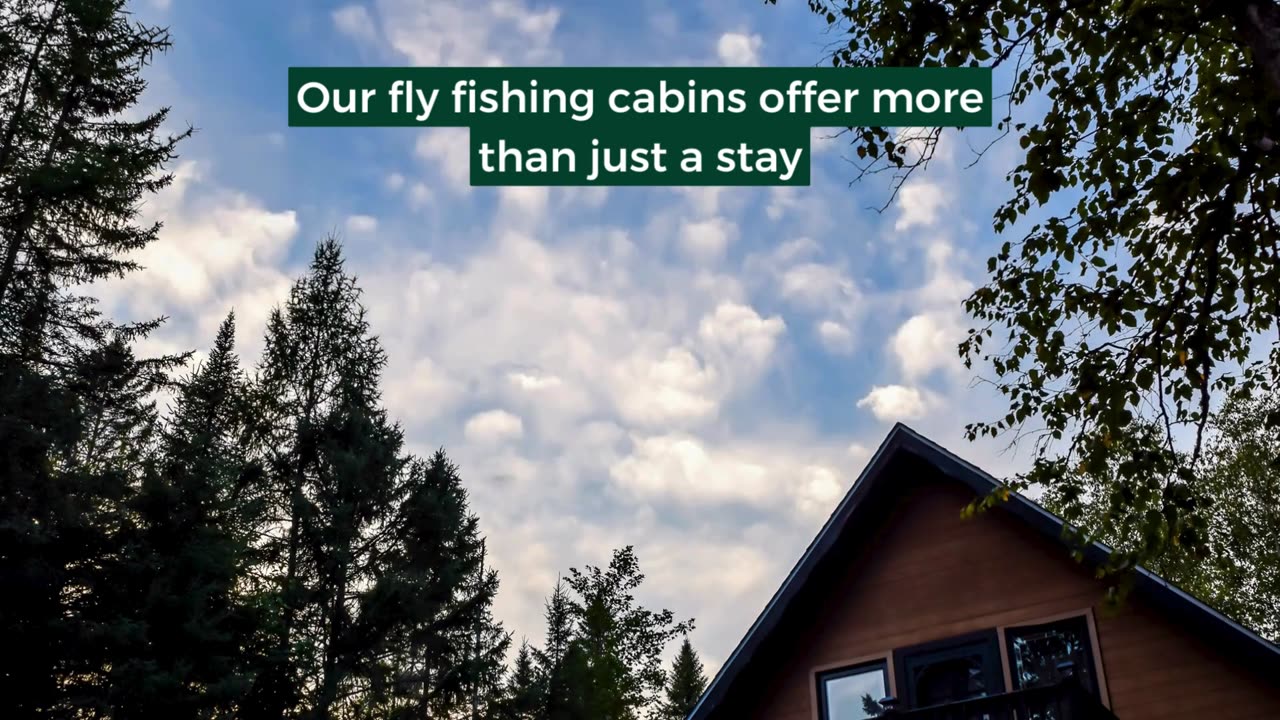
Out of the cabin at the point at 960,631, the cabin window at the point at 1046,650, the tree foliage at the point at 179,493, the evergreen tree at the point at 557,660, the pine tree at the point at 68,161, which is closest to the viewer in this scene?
the cabin at the point at 960,631

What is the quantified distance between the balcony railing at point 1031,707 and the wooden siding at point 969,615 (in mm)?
874

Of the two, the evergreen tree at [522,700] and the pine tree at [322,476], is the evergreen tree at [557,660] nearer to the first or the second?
the evergreen tree at [522,700]

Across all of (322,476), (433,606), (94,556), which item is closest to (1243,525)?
(433,606)

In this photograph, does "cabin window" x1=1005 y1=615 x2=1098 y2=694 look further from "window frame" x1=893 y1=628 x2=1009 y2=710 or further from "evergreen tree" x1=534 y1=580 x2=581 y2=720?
"evergreen tree" x1=534 y1=580 x2=581 y2=720

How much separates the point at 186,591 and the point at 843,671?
11890mm

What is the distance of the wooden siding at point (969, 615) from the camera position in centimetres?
1124

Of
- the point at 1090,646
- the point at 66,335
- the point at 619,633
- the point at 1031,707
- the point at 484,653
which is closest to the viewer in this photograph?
the point at 1031,707

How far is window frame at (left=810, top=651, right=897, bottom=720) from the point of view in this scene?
1345 centimetres

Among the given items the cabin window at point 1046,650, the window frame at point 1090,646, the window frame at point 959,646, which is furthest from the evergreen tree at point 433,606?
the cabin window at point 1046,650

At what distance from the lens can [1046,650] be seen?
1250 centimetres

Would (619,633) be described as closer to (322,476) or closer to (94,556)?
(322,476)

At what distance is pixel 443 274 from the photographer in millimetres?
19953

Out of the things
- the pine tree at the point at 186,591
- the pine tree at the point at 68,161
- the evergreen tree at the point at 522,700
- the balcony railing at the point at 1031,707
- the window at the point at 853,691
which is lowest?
the balcony railing at the point at 1031,707

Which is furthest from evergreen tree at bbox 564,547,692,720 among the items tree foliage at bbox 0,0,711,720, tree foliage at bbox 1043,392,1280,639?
tree foliage at bbox 1043,392,1280,639
